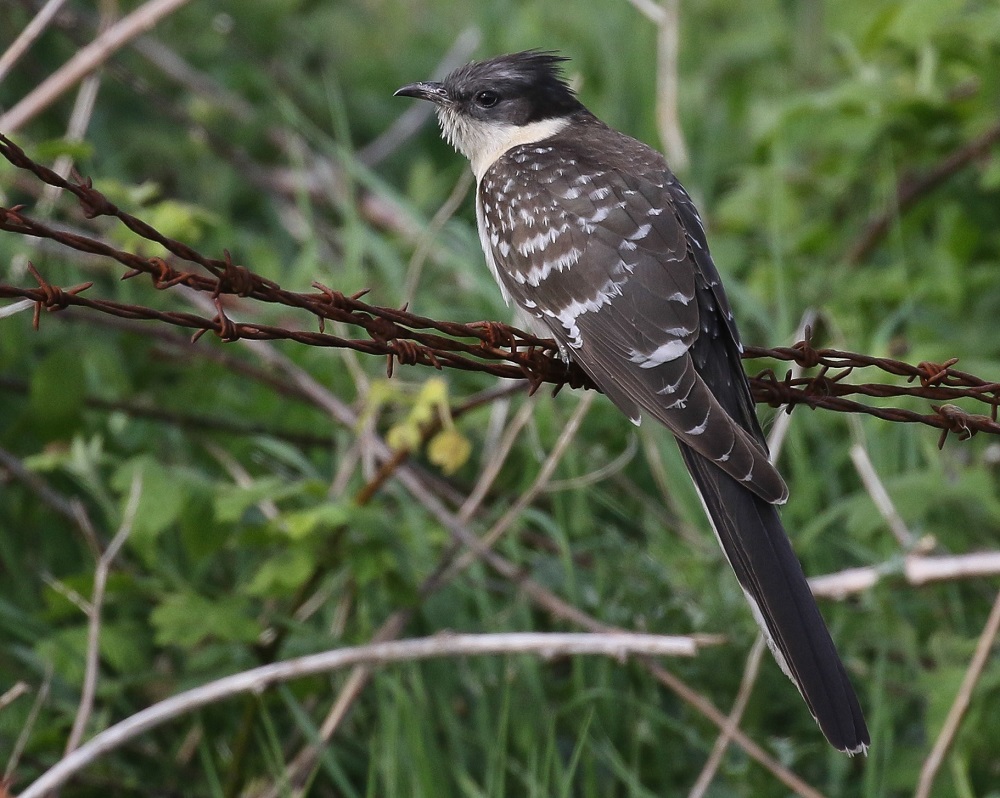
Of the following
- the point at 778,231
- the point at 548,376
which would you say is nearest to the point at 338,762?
the point at 548,376

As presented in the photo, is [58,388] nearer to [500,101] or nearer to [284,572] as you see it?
[284,572]

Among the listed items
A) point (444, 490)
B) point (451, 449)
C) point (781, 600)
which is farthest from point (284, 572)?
point (781, 600)

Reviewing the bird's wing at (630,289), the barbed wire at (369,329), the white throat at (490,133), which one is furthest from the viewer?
the white throat at (490,133)

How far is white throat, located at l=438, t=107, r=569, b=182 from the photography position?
4.40 meters

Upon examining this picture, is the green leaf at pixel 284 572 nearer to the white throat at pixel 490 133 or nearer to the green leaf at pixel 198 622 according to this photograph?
the green leaf at pixel 198 622

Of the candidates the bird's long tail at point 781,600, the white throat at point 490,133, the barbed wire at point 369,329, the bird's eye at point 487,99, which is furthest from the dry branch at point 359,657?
the bird's eye at point 487,99

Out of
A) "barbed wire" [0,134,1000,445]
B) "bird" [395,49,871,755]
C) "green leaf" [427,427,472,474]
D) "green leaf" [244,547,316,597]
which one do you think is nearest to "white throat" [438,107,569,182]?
"bird" [395,49,871,755]

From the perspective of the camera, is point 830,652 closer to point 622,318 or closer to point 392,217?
point 622,318

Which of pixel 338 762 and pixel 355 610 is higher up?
pixel 355 610

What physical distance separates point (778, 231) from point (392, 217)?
2.04m

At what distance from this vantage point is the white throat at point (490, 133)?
4.40m

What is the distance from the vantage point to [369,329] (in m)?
2.69

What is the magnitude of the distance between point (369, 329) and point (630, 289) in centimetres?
91

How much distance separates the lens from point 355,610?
14.7 feet
